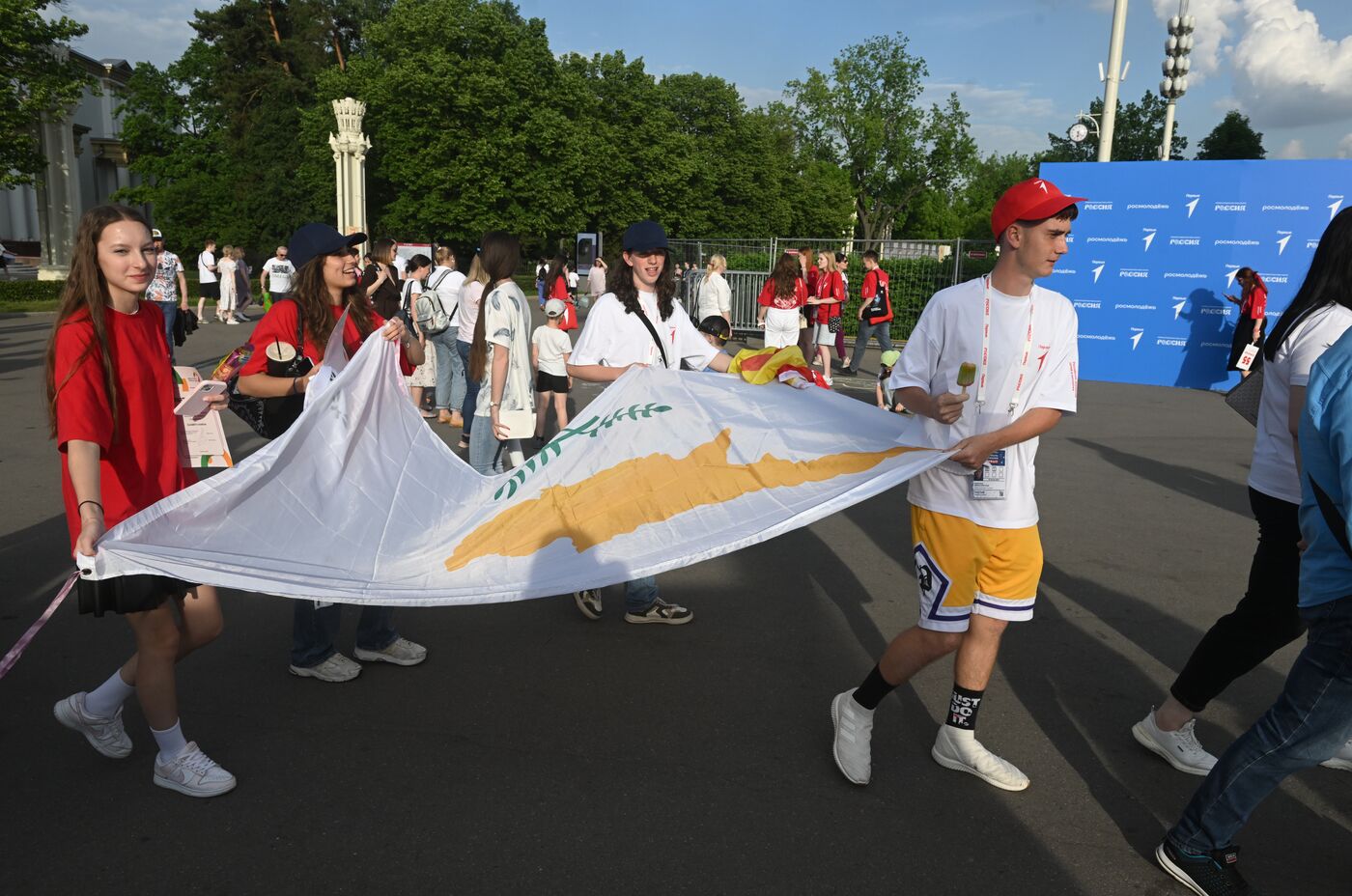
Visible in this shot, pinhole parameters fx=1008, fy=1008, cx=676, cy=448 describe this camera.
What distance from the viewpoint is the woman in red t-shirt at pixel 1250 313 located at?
1531 cm

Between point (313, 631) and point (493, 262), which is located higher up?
point (493, 262)

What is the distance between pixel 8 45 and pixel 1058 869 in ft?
108

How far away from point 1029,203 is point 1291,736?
1833mm

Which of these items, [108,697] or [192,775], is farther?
[108,697]

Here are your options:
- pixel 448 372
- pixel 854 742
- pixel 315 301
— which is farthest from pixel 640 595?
pixel 448 372

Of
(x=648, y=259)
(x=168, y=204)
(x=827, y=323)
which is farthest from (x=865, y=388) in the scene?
(x=168, y=204)

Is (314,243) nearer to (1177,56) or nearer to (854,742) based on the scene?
(854,742)

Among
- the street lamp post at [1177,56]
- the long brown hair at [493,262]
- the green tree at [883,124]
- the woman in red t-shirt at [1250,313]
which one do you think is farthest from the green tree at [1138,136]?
the long brown hair at [493,262]

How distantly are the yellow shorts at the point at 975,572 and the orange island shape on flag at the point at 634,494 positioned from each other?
39 cm

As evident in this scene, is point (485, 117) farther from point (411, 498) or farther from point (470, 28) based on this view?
point (411, 498)

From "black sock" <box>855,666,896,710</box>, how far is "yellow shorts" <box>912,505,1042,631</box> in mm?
321

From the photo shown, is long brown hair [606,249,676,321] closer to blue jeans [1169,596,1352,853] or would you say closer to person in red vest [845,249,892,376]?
blue jeans [1169,596,1352,853]

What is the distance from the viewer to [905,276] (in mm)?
21812

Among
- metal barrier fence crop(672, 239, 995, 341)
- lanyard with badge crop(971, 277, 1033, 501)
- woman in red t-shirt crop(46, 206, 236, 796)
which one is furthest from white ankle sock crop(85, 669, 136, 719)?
metal barrier fence crop(672, 239, 995, 341)
